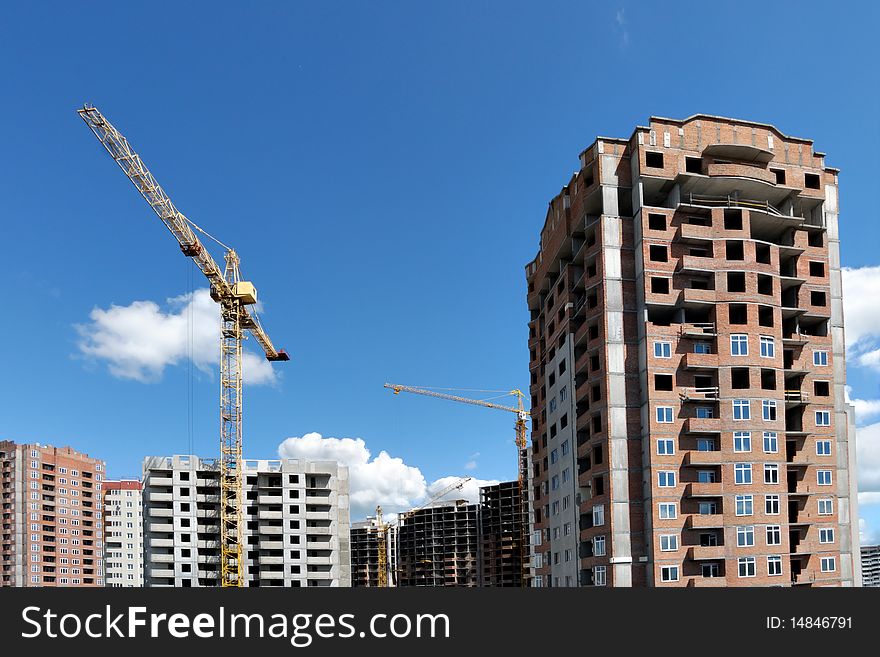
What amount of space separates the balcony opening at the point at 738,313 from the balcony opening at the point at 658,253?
7448mm

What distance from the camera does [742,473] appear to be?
240 ft

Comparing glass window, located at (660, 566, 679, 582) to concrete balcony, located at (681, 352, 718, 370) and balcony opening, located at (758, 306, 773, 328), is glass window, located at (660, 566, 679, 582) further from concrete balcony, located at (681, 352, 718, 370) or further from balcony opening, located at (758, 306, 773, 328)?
balcony opening, located at (758, 306, 773, 328)

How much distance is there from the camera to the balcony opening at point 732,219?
80.1 metres

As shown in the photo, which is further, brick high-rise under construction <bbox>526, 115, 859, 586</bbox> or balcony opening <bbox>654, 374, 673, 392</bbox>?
balcony opening <bbox>654, 374, 673, 392</bbox>

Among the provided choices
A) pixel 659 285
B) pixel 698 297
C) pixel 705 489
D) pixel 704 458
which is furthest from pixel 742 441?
pixel 659 285

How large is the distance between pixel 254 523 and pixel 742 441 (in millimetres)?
96581

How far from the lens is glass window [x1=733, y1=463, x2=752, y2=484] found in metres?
73.0

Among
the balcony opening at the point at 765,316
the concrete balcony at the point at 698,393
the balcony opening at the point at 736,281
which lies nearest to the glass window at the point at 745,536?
the concrete balcony at the point at 698,393

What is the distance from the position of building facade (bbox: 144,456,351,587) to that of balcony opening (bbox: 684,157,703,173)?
88884 mm

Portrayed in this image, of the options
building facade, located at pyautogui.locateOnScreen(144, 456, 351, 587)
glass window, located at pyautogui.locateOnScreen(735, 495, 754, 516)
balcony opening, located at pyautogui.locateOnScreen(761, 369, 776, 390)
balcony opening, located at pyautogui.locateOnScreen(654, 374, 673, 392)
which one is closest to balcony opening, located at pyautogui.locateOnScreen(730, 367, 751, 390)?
balcony opening, located at pyautogui.locateOnScreen(761, 369, 776, 390)

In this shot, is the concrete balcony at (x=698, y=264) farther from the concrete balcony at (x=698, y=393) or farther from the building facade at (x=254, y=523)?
the building facade at (x=254, y=523)

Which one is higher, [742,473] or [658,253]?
[658,253]

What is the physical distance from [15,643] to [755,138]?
259ft

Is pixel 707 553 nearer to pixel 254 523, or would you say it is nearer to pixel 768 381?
pixel 768 381
